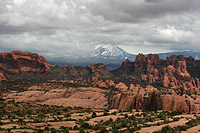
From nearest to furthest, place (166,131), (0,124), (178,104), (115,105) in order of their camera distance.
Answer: (166,131)
(0,124)
(178,104)
(115,105)

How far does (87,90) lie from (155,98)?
6358 centimetres

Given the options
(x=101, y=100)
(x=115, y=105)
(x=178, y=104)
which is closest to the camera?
(x=178, y=104)

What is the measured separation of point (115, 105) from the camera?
231 feet

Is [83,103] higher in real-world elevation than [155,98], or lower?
lower

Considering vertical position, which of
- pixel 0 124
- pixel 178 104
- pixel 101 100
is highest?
pixel 0 124

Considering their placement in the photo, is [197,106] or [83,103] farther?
[83,103]

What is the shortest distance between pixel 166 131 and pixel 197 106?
47.9 metres

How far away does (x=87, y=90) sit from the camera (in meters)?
119

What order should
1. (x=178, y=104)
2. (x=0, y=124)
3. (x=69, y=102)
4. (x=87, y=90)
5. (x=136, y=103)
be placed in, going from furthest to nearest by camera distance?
(x=87, y=90) → (x=69, y=102) → (x=136, y=103) → (x=178, y=104) → (x=0, y=124)

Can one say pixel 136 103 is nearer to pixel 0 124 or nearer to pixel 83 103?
pixel 83 103

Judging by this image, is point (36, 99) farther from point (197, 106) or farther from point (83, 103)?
point (197, 106)

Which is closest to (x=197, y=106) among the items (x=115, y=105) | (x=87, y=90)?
(x=115, y=105)

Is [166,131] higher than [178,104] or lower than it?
higher

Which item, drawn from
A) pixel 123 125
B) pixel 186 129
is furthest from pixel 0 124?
pixel 186 129
